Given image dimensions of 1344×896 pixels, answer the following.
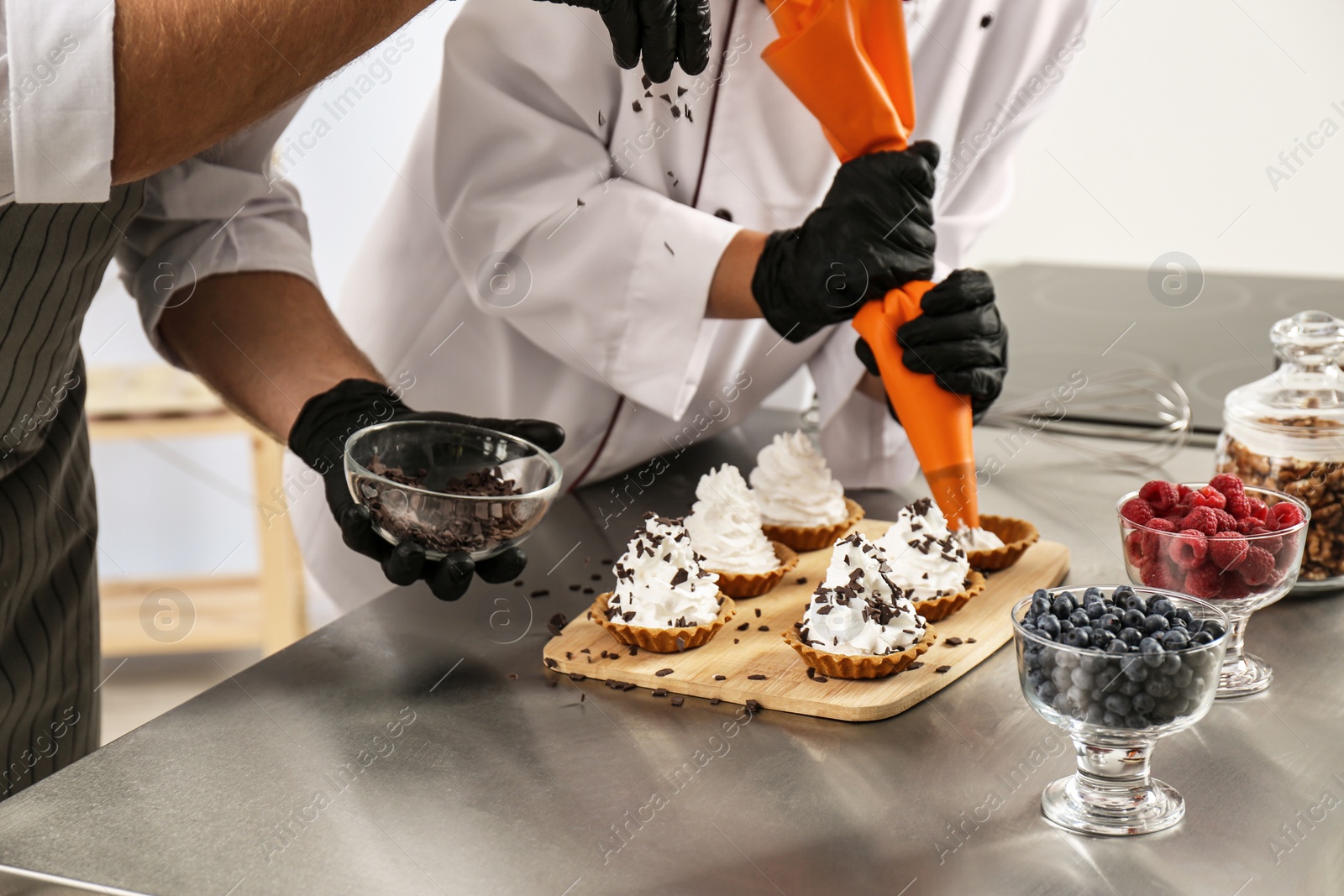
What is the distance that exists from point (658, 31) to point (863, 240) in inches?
11.8

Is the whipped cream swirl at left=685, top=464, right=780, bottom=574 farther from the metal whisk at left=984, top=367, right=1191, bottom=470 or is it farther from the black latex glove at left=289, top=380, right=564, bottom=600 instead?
the metal whisk at left=984, top=367, right=1191, bottom=470

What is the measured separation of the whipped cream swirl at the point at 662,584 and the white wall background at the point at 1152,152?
5.30 ft

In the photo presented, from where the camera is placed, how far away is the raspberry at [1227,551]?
98 cm

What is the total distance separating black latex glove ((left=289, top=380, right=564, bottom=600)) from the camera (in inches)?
40.5

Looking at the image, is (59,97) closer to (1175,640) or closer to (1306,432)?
(1175,640)

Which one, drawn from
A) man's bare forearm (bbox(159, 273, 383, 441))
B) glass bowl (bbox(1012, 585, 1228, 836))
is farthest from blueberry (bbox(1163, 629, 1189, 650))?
man's bare forearm (bbox(159, 273, 383, 441))

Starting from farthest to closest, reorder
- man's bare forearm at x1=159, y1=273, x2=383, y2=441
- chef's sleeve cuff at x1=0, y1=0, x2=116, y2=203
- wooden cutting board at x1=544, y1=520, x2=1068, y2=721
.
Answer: man's bare forearm at x1=159, y1=273, x2=383, y2=441 → wooden cutting board at x1=544, y1=520, x2=1068, y2=721 → chef's sleeve cuff at x1=0, y1=0, x2=116, y2=203

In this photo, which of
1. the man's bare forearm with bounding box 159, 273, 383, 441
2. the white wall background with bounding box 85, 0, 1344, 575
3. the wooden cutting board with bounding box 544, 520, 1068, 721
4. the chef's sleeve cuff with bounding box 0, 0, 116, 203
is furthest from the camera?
the white wall background with bounding box 85, 0, 1344, 575

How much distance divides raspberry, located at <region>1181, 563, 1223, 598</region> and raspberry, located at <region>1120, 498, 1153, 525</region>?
6cm

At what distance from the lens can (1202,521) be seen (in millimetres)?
1014

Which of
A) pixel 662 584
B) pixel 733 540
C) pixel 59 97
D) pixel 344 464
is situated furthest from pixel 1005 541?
pixel 59 97

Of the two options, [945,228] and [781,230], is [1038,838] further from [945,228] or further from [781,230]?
[945,228]

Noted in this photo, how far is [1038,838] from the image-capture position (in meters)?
0.79

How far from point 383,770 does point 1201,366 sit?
148cm
